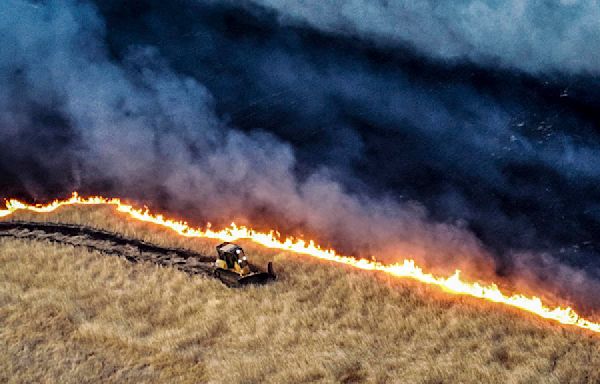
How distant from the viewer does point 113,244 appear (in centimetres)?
1372

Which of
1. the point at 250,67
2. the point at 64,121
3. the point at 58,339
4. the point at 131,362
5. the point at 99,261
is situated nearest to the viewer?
the point at 131,362

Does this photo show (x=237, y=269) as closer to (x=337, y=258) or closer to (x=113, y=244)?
(x=337, y=258)

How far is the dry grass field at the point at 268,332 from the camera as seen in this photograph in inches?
335

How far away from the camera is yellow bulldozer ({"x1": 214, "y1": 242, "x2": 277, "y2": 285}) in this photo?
454 inches

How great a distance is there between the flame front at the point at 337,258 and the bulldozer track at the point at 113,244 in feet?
2.31

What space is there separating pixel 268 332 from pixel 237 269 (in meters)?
1.85

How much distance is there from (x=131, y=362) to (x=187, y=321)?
1.40 metres

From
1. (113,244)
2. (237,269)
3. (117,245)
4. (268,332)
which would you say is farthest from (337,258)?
(113,244)

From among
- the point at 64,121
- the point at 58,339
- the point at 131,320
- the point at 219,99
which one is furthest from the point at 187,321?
the point at 64,121

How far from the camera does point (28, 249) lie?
45.2 feet

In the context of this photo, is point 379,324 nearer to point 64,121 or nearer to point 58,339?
point 58,339

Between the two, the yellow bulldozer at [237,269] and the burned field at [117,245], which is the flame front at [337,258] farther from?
the yellow bulldozer at [237,269]

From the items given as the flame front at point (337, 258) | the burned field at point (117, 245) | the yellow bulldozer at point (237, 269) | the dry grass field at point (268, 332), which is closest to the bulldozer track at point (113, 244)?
the burned field at point (117, 245)

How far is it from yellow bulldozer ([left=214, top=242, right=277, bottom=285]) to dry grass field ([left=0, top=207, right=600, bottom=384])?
0.75 ft
